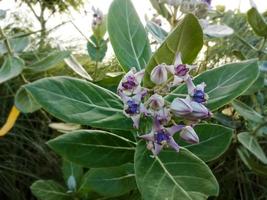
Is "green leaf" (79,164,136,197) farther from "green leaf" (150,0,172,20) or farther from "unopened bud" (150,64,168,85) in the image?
"green leaf" (150,0,172,20)

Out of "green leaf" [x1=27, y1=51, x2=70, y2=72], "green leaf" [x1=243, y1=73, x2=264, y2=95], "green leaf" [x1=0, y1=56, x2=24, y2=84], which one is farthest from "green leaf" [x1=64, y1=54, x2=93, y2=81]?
"green leaf" [x1=243, y1=73, x2=264, y2=95]

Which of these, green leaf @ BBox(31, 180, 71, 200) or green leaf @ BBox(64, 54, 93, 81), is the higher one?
green leaf @ BBox(64, 54, 93, 81)

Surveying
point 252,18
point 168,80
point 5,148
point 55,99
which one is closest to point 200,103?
point 168,80

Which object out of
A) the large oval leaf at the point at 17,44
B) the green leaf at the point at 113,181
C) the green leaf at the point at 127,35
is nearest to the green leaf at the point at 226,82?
the green leaf at the point at 127,35

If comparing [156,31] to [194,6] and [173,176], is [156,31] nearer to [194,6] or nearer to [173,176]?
[194,6]

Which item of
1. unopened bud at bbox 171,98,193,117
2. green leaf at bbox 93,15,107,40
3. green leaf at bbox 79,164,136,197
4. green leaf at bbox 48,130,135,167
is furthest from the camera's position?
green leaf at bbox 93,15,107,40

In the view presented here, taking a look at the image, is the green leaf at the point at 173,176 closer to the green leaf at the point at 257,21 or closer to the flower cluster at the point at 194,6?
the flower cluster at the point at 194,6

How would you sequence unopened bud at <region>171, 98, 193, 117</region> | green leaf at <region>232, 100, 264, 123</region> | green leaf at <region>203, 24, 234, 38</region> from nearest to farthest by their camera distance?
1. unopened bud at <region>171, 98, 193, 117</region>
2. green leaf at <region>203, 24, 234, 38</region>
3. green leaf at <region>232, 100, 264, 123</region>

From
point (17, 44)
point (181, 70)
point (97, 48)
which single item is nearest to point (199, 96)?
point (181, 70)
